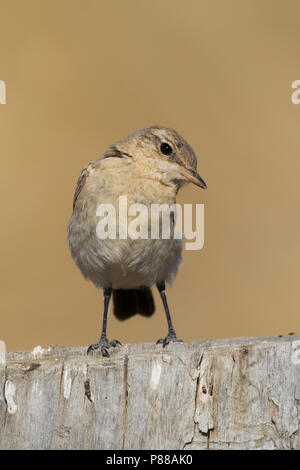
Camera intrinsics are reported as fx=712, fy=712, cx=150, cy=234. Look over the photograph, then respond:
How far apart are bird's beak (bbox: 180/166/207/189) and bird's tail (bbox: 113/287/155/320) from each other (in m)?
1.10

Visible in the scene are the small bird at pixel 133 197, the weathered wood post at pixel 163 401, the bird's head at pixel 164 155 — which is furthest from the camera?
the bird's head at pixel 164 155

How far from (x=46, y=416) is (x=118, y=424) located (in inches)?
12.2

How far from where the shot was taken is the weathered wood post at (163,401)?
2.77 m

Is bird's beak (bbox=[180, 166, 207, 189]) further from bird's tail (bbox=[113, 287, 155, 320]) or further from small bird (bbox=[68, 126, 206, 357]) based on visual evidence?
bird's tail (bbox=[113, 287, 155, 320])

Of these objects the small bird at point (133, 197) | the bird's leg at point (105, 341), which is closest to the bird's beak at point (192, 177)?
the small bird at point (133, 197)

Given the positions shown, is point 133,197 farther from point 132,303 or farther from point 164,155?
point 132,303

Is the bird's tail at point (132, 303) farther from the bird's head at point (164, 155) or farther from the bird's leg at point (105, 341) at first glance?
the bird's head at point (164, 155)

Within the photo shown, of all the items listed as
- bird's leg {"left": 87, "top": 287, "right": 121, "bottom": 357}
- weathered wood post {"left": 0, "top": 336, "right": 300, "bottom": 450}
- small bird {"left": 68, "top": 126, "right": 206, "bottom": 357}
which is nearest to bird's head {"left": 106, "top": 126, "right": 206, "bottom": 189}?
small bird {"left": 68, "top": 126, "right": 206, "bottom": 357}

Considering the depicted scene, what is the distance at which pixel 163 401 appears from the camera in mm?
2885

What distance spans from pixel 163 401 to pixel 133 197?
1.77 meters

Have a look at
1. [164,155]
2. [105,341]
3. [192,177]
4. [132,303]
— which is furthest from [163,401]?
[132,303]

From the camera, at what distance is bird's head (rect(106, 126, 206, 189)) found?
4582 millimetres

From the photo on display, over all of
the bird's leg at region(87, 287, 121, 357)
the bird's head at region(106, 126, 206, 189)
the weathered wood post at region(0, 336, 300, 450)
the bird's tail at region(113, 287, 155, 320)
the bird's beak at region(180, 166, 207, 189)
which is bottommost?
the weathered wood post at region(0, 336, 300, 450)

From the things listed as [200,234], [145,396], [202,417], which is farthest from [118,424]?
[200,234]
